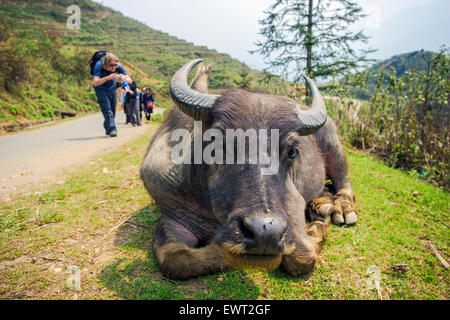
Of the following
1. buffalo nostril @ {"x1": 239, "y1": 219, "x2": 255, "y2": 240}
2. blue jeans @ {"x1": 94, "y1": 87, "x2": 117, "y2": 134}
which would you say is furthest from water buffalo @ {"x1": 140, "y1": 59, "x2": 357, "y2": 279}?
blue jeans @ {"x1": 94, "y1": 87, "x2": 117, "y2": 134}

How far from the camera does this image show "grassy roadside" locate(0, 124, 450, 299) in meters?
1.96

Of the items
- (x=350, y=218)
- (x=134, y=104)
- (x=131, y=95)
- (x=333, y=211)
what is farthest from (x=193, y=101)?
(x=134, y=104)

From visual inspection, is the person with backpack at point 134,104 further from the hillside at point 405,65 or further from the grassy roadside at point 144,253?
the hillside at point 405,65

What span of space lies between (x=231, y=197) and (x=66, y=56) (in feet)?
120

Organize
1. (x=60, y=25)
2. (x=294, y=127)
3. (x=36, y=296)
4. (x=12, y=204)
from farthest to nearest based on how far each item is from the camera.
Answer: (x=60, y=25) < (x=12, y=204) < (x=294, y=127) < (x=36, y=296)

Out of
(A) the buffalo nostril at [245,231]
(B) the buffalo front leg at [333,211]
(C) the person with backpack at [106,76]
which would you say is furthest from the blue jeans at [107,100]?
(A) the buffalo nostril at [245,231]

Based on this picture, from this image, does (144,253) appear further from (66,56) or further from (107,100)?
(66,56)

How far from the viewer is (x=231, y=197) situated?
6.10 feet

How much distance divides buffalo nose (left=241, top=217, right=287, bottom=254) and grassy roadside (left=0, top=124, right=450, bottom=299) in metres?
0.60

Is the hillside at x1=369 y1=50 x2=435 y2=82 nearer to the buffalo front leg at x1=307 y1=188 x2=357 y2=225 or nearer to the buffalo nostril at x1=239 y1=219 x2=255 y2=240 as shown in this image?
the buffalo front leg at x1=307 y1=188 x2=357 y2=225

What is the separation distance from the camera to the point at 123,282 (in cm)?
199
